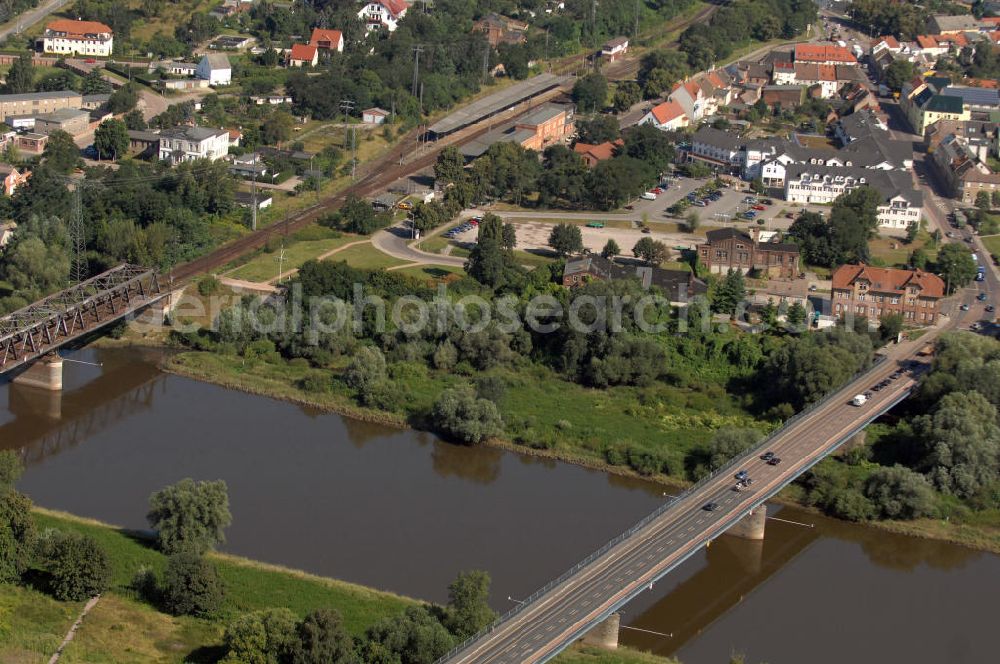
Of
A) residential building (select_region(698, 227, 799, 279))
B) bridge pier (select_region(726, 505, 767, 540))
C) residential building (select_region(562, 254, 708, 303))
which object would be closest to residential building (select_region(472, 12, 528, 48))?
residential building (select_region(698, 227, 799, 279))

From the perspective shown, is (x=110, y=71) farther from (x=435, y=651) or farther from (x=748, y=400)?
(x=435, y=651)

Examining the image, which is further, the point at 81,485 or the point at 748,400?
the point at 748,400

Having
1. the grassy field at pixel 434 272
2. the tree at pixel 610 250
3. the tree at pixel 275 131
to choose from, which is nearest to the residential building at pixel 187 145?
the tree at pixel 275 131

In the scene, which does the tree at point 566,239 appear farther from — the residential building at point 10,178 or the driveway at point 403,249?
the residential building at point 10,178

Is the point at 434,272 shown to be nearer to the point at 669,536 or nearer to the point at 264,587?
the point at 669,536

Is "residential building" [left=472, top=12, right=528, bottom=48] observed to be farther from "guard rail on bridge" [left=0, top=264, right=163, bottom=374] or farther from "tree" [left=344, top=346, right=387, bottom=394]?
"tree" [left=344, top=346, right=387, bottom=394]

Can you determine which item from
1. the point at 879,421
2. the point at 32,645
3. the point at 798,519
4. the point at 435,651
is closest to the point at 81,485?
the point at 32,645
